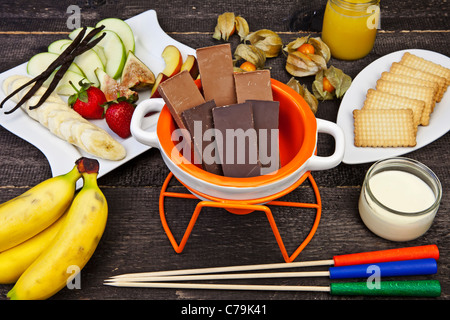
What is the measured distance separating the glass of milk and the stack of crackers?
13cm

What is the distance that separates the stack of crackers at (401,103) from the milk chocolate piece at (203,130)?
0.49 m

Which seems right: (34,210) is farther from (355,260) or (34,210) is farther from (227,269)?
(355,260)

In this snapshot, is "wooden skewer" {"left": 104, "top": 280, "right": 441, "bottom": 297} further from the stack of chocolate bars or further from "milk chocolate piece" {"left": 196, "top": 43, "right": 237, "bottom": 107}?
"milk chocolate piece" {"left": 196, "top": 43, "right": 237, "bottom": 107}

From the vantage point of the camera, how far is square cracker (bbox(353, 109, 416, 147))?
51.9 inches

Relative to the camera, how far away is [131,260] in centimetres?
119

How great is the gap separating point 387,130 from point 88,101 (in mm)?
889

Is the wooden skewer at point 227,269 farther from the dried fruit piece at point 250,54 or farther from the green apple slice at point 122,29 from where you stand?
the green apple slice at point 122,29

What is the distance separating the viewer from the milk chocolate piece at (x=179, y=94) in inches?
41.6

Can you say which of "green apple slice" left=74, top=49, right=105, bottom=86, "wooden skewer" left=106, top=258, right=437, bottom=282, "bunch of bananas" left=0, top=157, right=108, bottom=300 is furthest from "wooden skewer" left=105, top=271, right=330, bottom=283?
"green apple slice" left=74, top=49, right=105, bottom=86

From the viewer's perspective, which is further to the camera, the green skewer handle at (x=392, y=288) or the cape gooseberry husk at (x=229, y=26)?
the cape gooseberry husk at (x=229, y=26)

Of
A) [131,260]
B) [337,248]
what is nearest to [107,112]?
[131,260]

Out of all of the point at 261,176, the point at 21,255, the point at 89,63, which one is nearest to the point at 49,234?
the point at 21,255

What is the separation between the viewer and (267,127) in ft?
3.53

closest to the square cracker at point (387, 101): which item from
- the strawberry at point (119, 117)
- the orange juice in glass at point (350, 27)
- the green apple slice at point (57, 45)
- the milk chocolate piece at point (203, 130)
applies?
the orange juice in glass at point (350, 27)
